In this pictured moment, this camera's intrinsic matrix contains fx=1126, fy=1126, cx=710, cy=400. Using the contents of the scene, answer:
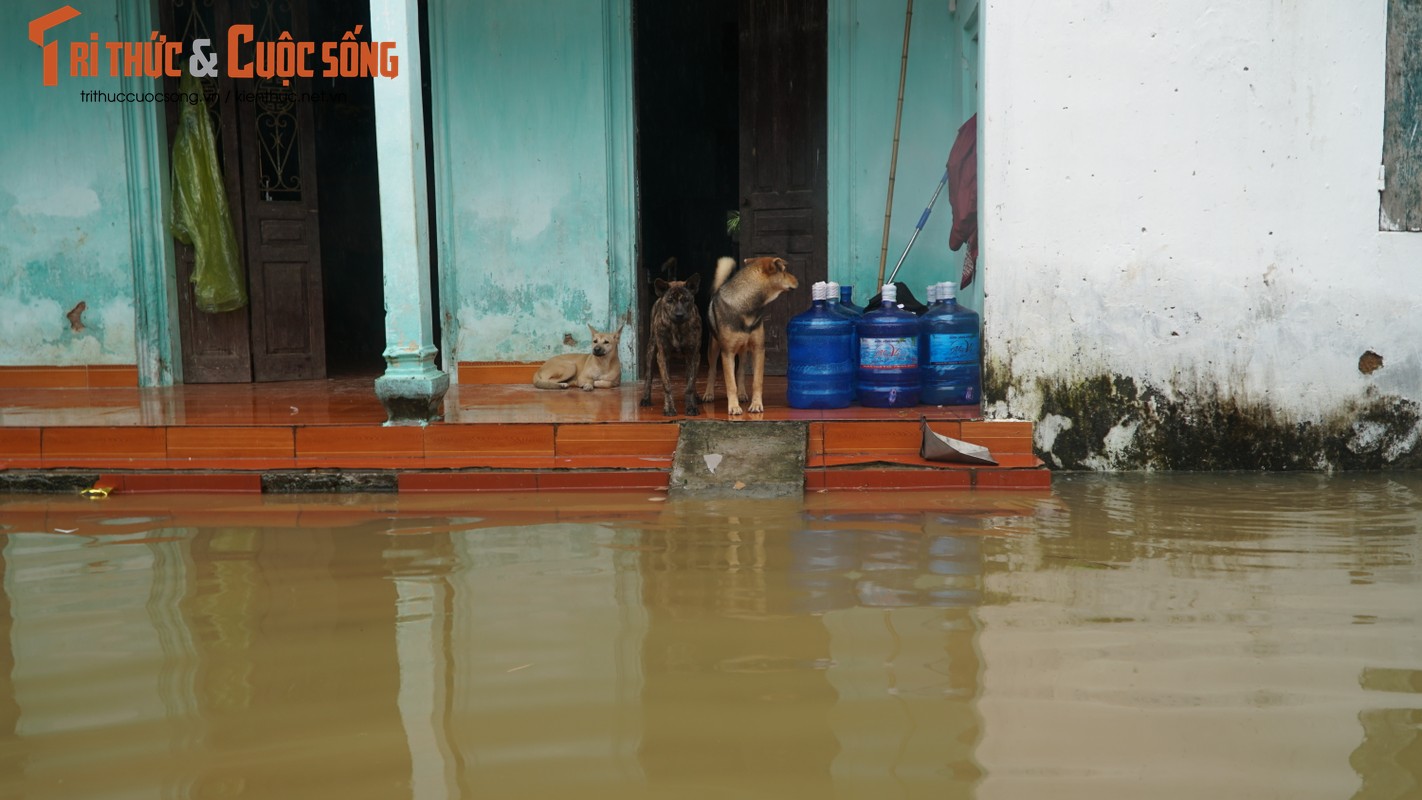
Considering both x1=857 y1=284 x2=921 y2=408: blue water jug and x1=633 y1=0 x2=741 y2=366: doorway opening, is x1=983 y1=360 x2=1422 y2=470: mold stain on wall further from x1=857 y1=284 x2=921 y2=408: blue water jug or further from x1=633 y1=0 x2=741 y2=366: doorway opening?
x1=633 y1=0 x2=741 y2=366: doorway opening

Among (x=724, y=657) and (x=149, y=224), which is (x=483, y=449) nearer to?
(x=724, y=657)

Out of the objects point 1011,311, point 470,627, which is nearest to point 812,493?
point 1011,311

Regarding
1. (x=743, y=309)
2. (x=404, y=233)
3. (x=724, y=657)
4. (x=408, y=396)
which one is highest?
(x=404, y=233)

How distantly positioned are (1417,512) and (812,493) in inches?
104

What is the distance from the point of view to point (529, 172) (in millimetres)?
8359

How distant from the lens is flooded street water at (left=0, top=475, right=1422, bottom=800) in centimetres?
238

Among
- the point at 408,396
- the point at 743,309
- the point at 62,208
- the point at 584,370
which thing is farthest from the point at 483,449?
the point at 62,208

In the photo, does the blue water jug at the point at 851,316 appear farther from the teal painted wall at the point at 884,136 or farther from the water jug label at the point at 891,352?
the teal painted wall at the point at 884,136

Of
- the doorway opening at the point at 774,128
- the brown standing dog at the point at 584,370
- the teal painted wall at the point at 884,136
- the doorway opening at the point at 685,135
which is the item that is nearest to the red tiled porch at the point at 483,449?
the brown standing dog at the point at 584,370

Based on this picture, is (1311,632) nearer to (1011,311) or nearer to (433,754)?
(433,754)

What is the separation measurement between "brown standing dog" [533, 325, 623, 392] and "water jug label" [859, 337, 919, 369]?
206 cm

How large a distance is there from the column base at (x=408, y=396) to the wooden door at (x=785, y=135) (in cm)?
301

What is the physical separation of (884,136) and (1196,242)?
276cm

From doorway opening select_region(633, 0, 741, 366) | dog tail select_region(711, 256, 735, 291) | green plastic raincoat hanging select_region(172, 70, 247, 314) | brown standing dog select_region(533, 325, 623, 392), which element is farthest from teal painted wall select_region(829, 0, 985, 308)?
green plastic raincoat hanging select_region(172, 70, 247, 314)
